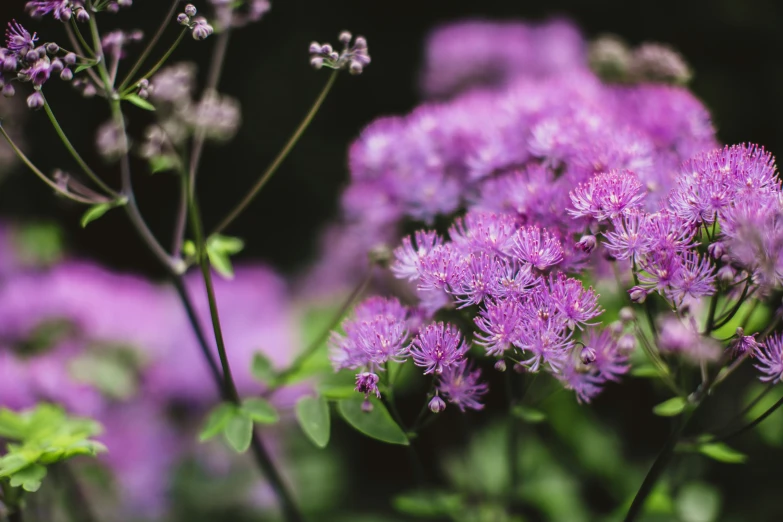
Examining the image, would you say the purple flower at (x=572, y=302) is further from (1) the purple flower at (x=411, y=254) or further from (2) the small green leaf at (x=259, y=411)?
(2) the small green leaf at (x=259, y=411)

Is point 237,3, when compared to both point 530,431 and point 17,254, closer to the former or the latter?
point 17,254

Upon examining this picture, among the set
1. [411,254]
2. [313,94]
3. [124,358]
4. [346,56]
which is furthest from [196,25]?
[313,94]

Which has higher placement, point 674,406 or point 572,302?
point 572,302

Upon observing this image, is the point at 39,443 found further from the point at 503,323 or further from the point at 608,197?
the point at 608,197

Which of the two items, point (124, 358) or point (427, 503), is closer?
point (427, 503)

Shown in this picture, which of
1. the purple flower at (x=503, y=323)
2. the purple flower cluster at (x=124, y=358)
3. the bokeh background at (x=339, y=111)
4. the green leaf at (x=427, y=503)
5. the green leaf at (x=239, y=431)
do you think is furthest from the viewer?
the bokeh background at (x=339, y=111)

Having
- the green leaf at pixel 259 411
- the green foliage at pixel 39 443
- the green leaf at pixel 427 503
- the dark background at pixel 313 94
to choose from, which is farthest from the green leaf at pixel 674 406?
the dark background at pixel 313 94

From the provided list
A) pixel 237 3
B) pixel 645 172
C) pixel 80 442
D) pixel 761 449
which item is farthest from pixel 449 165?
pixel 761 449
